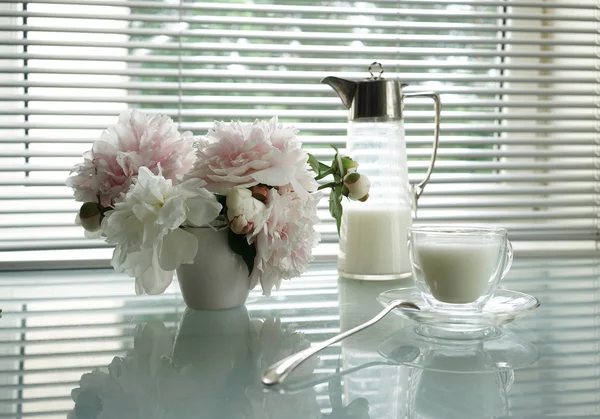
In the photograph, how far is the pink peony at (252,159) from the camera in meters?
0.72

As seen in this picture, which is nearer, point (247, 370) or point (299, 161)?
point (247, 370)

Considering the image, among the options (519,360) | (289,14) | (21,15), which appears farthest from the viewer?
(289,14)

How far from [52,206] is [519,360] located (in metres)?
1.02

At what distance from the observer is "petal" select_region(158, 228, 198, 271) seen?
69 centimetres

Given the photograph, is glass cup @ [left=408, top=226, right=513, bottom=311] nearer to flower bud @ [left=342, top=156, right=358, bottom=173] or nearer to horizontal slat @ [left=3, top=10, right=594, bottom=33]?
flower bud @ [left=342, top=156, right=358, bottom=173]

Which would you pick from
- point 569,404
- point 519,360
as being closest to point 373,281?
point 519,360

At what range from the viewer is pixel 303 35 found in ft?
4.51

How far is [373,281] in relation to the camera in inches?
40.4

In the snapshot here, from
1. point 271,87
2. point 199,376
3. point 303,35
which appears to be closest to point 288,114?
point 271,87

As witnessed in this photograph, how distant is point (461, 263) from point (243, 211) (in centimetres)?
26

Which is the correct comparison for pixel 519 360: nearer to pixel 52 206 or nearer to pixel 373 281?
pixel 373 281

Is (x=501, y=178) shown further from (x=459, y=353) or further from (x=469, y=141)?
(x=459, y=353)

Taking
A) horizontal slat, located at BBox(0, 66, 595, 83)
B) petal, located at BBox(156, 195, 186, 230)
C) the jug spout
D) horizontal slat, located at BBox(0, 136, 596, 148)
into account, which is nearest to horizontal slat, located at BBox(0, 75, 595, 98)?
horizontal slat, located at BBox(0, 66, 595, 83)

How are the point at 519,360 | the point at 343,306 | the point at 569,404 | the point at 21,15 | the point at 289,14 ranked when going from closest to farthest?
→ the point at 569,404 < the point at 519,360 < the point at 343,306 < the point at 21,15 < the point at 289,14
